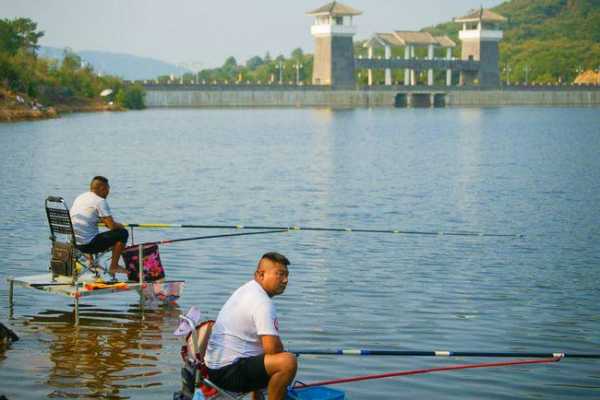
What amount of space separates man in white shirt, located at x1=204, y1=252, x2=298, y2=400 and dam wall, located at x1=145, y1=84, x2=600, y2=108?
5125 inches

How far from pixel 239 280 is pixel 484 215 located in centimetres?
1140

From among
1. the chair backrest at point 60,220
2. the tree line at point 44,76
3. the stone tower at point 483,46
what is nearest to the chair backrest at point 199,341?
the chair backrest at point 60,220

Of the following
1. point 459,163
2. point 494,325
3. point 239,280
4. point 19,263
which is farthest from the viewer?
point 459,163

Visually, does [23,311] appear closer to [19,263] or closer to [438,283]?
[19,263]

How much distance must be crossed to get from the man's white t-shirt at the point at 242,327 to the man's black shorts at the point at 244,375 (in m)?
0.04

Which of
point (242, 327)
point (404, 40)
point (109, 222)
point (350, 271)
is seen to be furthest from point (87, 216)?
point (404, 40)

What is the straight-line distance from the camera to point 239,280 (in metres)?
15.3

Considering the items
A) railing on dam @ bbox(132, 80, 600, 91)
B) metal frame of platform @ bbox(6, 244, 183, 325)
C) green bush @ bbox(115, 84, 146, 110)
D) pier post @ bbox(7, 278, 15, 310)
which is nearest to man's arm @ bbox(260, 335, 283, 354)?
metal frame of platform @ bbox(6, 244, 183, 325)

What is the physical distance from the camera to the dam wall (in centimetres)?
14025

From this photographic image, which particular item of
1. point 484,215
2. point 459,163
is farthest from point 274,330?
point 459,163

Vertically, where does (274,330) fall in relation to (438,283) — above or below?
above

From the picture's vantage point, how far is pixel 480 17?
156500mm

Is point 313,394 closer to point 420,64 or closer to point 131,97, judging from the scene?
point 131,97

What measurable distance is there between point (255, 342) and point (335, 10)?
14194 cm
